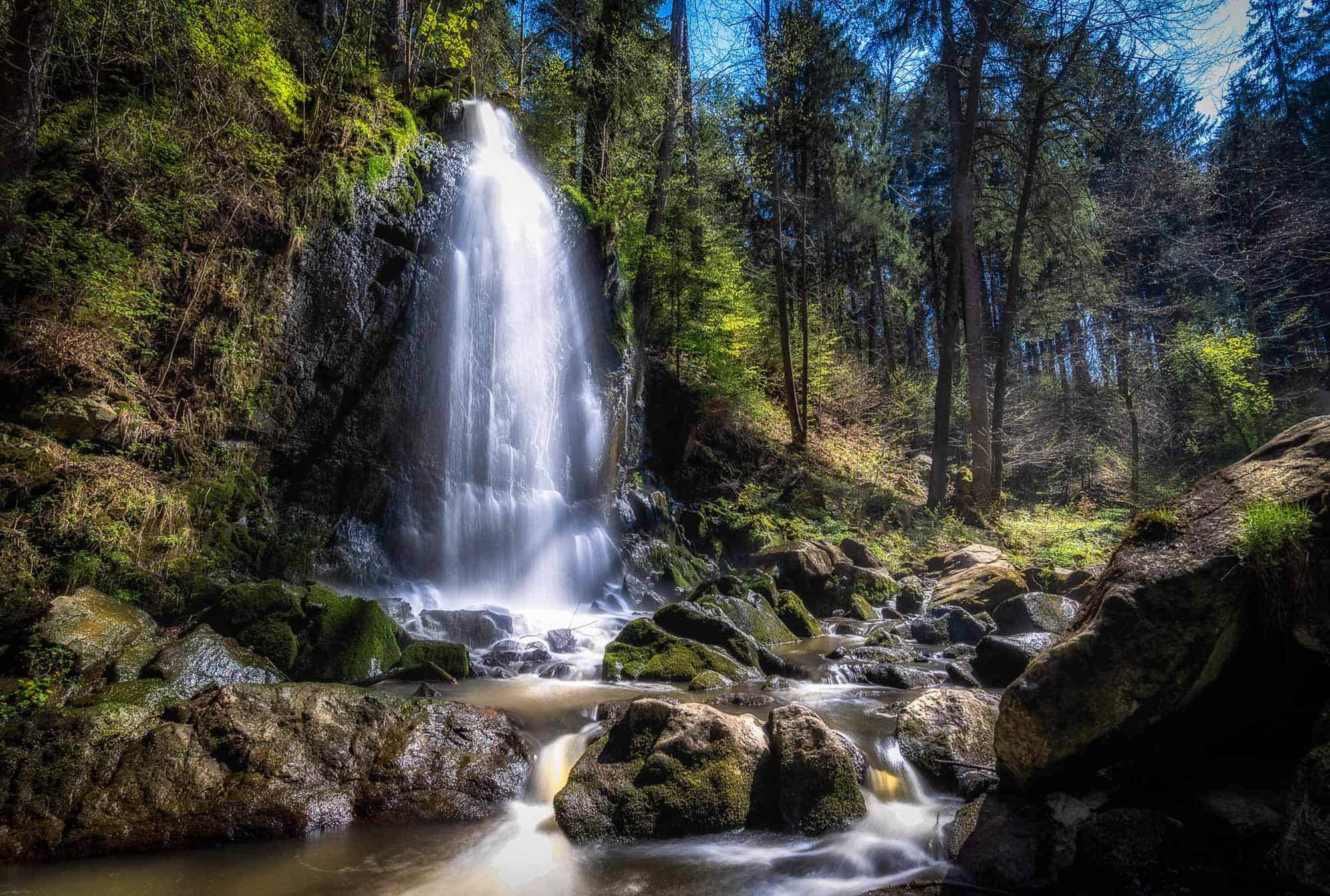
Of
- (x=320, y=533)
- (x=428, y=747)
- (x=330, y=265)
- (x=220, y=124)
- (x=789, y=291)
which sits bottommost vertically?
(x=428, y=747)

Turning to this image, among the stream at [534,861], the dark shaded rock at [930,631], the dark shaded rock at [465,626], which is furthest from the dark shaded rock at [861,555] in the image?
the stream at [534,861]

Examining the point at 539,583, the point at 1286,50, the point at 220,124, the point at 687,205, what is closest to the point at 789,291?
the point at 687,205

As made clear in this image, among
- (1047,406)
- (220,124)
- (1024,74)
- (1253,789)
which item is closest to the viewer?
(1253,789)

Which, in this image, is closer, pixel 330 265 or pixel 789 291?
pixel 330 265

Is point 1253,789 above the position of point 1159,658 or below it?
below

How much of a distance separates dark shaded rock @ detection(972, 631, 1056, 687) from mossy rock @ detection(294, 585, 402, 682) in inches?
258

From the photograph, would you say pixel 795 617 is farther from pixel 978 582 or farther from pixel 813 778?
pixel 813 778

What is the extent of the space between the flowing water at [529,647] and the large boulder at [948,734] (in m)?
0.14

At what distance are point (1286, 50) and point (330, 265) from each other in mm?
35128

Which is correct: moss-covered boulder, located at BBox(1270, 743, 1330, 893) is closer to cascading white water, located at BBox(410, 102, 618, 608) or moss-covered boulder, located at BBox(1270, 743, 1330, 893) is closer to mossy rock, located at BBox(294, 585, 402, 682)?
mossy rock, located at BBox(294, 585, 402, 682)

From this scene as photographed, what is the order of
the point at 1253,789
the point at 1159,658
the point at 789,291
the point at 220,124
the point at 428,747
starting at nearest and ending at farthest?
the point at 1253,789
the point at 1159,658
the point at 428,747
the point at 220,124
the point at 789,291

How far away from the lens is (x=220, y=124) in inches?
307

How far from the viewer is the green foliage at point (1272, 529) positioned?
2908 mm

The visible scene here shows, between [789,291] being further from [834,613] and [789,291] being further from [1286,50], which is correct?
[1286,50]
